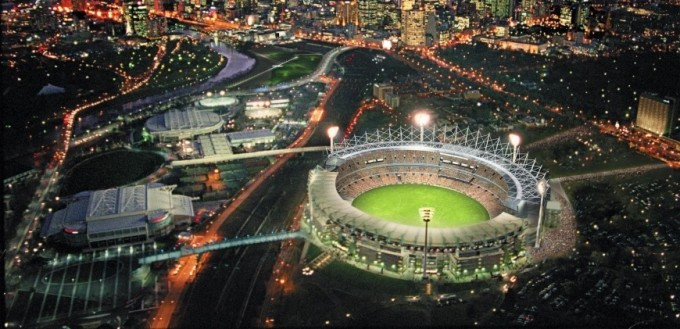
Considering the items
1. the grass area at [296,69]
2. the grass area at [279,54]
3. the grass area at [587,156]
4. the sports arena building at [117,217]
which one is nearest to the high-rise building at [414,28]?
the grass area at [296,69]

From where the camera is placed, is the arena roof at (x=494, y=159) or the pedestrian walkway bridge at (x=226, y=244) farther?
the arena roof at (x=494, y=159)

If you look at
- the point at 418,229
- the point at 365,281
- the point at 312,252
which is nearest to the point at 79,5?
the point at 312,252

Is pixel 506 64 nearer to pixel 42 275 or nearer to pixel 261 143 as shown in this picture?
pixel 261 143

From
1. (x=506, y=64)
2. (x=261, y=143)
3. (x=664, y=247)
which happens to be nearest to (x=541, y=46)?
(x=506, y=64)

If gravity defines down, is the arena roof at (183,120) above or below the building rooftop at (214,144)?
above

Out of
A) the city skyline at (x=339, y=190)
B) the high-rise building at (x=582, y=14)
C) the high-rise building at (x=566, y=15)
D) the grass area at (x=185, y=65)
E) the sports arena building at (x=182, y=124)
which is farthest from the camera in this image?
the high-rise building at (x=566, y=15)

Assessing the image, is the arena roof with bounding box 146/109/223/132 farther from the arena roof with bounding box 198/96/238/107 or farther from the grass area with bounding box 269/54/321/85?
the grass area with bounding box 269/54/321/85

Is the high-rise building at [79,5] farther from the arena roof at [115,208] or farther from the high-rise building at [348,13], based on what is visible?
the arena roof at [115,208]
